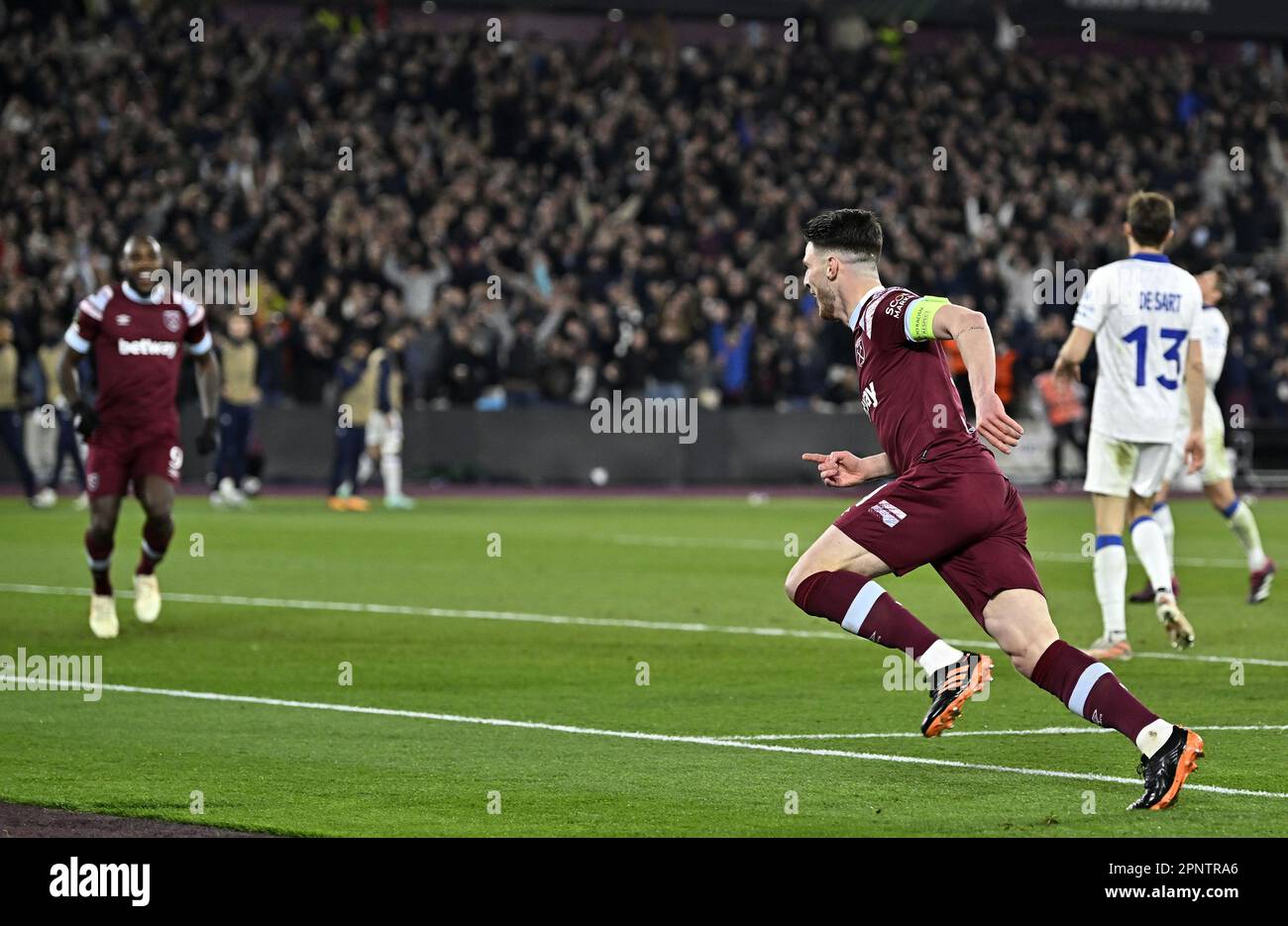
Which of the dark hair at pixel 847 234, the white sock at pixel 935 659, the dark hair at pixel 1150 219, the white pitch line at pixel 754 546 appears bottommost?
the white pitch line at pixel 754 546

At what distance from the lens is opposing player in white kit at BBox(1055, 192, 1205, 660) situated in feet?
39.5

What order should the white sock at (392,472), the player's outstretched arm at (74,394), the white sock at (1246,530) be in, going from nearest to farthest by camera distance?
Answer: the player's outstretched arm at (74,394) → the white sock at (1246,530) → the white sock at (392,472)

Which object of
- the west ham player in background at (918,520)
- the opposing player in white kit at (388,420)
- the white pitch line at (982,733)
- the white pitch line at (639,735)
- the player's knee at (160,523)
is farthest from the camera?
the opposing player in white kit at (388,420)

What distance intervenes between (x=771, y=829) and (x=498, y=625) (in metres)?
7.36

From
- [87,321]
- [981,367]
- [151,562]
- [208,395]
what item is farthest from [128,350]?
[981,367]

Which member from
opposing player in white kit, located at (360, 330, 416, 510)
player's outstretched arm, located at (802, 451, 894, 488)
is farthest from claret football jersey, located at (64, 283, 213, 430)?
opposing player in white kit, located at (360, 330, 416, 510)

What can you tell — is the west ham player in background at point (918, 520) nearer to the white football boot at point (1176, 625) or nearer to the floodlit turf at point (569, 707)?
the floodlit turf at point (569, 707)

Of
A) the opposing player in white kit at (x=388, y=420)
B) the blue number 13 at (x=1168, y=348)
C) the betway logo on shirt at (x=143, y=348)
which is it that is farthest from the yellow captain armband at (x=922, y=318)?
the opposing player in white kit at (x=388, y=420)

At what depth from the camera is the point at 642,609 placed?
15469mm

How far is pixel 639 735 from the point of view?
956 cm

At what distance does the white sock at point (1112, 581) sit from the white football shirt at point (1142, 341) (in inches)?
25.3

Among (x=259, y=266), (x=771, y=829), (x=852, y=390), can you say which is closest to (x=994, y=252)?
(x=852, y=390)

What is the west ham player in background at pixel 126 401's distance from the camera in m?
13.8
